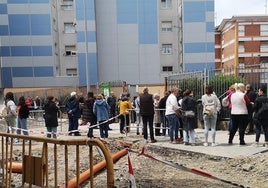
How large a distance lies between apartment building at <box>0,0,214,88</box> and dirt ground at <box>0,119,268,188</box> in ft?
112

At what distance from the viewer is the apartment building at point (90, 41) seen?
140 ft

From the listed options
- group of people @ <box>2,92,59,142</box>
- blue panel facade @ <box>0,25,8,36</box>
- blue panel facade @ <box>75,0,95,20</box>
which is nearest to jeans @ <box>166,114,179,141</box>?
group of people @ <box>2,92,59,142</box>

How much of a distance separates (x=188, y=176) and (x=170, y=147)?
3135mm

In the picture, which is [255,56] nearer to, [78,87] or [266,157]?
[78,87]

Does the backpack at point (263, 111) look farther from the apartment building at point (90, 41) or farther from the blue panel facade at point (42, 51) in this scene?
the blue panel facade at point (42, 51)

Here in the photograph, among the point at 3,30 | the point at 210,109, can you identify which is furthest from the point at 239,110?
the point at 3,30

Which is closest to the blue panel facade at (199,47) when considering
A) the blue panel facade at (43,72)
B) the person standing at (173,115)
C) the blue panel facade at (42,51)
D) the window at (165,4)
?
the window at (165,4)

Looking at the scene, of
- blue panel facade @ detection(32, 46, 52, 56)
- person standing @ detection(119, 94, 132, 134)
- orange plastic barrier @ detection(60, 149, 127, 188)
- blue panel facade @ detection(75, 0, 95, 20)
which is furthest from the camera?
blue panel facade @ detection(32, 46, 52, 56)

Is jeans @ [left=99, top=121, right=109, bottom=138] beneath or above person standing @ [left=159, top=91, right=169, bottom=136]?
beneath

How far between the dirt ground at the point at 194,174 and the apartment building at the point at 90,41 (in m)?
34.1

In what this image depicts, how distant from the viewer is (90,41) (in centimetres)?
4169

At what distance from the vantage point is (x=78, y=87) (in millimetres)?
41125

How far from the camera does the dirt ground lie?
22.1ft

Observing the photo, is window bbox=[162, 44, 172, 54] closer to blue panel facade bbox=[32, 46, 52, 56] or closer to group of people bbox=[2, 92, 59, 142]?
blue panel facade bbox=[32, 46, 52, 56]
